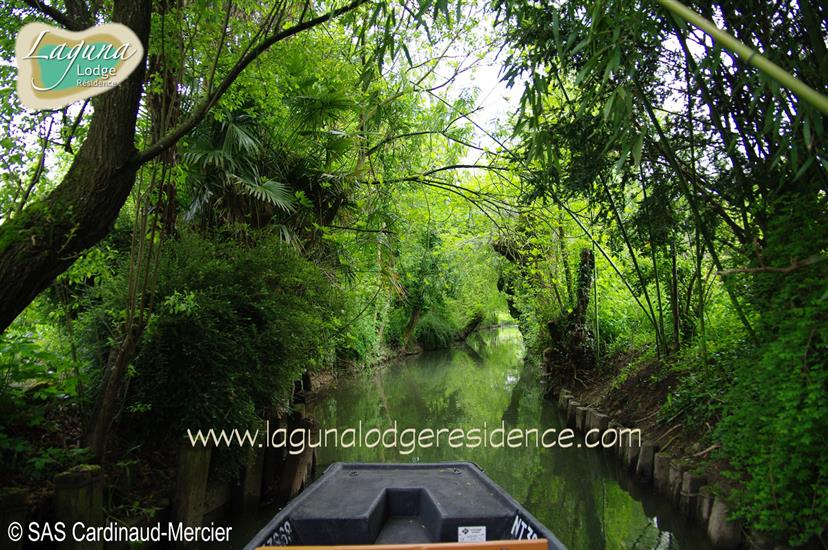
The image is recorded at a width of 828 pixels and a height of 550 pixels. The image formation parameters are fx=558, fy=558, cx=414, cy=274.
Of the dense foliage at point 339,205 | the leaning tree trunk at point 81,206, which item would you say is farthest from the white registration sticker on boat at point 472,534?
the leaning tree trunk at point 81,206

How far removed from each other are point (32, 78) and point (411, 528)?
387cm

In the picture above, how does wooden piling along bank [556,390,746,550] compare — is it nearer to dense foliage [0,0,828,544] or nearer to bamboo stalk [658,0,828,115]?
dense foliage [0,0,828,544]

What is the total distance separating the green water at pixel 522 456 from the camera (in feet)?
16.6

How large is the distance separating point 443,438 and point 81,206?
21.9 ft

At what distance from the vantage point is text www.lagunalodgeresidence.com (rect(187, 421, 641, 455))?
636cm

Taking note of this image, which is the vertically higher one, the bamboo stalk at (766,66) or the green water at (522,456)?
the bamboo stalk at (766,66)

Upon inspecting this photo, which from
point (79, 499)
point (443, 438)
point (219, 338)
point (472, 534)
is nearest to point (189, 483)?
point (79, 499)

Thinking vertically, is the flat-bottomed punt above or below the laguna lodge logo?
below

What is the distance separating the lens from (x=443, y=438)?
8.67 metres

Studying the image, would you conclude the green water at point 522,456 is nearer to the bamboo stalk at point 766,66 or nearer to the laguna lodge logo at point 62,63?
the bamboo stalk at point 766,66

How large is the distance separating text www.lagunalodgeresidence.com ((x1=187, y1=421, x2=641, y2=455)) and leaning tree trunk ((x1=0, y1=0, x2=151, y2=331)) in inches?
127

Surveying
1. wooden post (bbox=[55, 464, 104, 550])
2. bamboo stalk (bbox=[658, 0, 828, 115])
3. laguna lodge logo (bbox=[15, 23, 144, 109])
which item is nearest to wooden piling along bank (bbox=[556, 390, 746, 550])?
bamboo stalk (bbox=[658, 0, 828, 115])

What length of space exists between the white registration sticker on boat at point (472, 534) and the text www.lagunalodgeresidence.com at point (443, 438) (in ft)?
9.99

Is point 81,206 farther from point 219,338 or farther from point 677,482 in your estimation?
point 677,482
